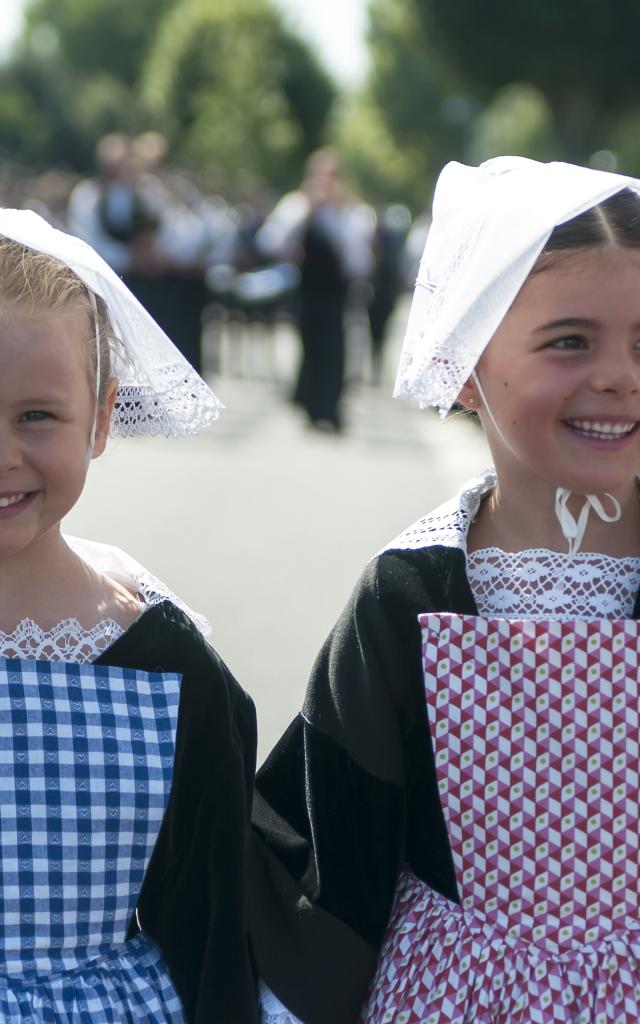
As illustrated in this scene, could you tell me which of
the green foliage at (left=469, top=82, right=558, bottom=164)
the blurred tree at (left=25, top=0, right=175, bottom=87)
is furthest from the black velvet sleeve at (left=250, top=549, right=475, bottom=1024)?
the blurred tree at (left=25, top=0, right=175, bottom=87)

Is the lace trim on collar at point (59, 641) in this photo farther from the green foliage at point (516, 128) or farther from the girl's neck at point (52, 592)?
the green foliage at point (516, 128)

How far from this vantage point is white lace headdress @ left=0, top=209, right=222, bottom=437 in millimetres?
2324

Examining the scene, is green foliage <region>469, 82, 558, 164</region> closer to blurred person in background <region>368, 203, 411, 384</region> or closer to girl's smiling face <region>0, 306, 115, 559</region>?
blurred person in background <region>368, 203, 411, 384</region>

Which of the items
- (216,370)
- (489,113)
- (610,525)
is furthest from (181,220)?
(489,113)

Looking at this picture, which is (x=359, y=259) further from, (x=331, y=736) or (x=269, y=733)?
(x=331, y=736)

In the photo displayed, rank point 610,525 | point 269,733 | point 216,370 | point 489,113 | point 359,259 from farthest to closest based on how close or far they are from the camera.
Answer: point 489,113, point 216,370, point 359,259, point 269,733, point 610,525

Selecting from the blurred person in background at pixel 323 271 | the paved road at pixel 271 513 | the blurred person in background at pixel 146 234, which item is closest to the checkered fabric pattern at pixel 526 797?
the paved road at pixel 271 513

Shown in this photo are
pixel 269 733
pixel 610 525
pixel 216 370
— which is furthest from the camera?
pixel 216 370

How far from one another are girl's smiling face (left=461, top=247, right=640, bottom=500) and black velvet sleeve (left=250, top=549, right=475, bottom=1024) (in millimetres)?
216

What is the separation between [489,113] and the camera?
2788 inches

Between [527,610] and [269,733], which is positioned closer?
[527,610]

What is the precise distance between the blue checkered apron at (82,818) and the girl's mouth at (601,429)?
2.14ft

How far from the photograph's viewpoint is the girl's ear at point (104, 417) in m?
2.39

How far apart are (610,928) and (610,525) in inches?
22.4
